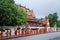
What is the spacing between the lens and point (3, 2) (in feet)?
141

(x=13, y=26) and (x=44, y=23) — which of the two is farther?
(x=44, y=23)

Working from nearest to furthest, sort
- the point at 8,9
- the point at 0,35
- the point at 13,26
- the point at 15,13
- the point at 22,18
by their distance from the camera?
the point at 0,35
the point at 8,9
the point at 15,13
the point at 13,26
the point at 22,18

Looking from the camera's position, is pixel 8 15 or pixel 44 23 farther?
pixel 44 23

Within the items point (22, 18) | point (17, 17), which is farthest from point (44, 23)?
point (17, 17)

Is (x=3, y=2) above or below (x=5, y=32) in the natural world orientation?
above

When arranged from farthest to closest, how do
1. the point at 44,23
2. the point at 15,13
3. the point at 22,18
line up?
1. the point at 44,23
2. the point at 22,18
3. the point at 15,13

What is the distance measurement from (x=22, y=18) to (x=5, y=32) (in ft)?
47.0

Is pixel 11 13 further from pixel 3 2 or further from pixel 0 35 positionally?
pixel 0 35

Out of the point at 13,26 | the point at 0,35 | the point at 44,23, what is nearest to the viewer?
the point at 0,35

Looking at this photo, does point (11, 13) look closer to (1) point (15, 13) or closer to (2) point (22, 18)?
(1) point (15, 13)

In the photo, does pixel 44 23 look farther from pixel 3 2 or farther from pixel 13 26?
pixel 3 2

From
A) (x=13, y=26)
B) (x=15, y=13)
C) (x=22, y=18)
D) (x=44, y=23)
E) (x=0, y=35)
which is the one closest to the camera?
(x=0, y=35)

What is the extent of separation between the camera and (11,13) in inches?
1719

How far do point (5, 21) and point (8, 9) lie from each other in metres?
2.97
